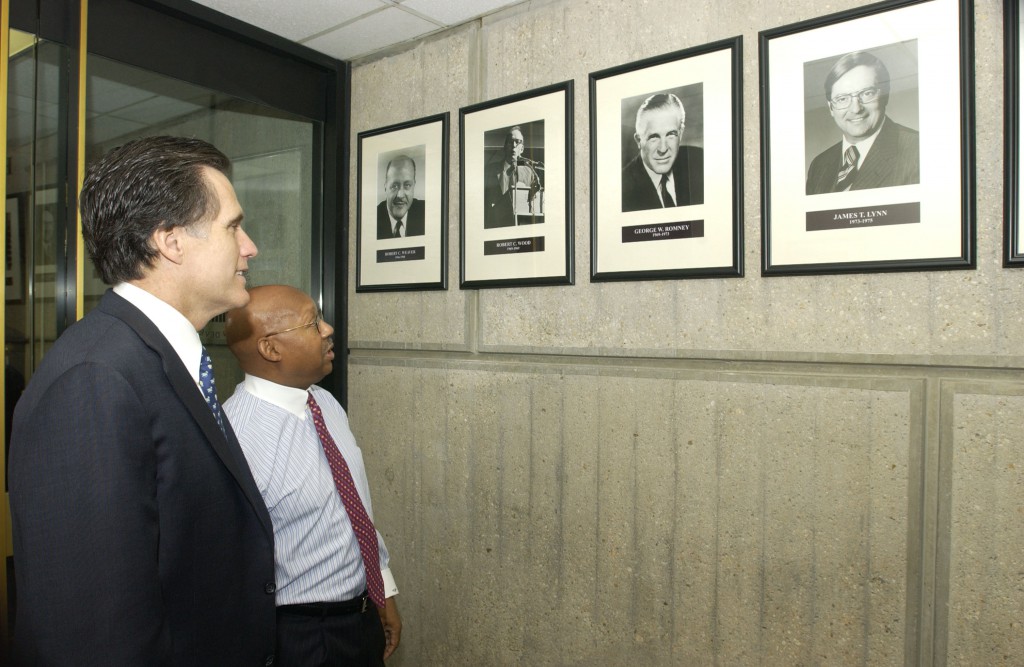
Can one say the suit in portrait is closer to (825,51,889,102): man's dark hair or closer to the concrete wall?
the concrete wall

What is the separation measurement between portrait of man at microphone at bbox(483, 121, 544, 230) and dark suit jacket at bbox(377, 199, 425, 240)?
36 cm

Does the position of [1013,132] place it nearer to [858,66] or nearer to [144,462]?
[858,66]

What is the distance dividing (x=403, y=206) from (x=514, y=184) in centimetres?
61

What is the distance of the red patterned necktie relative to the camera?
76.8 inches

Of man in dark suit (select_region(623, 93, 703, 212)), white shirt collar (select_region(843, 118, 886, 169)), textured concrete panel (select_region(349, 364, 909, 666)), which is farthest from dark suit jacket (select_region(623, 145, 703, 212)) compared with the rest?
textured concrete panel (select_region(349, 364, 909, 666))

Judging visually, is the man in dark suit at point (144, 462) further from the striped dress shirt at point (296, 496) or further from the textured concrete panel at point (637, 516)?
the textured concrete panel at point (637, 516)

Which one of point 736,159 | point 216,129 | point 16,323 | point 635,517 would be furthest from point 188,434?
point 216,129

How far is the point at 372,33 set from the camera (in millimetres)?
2980

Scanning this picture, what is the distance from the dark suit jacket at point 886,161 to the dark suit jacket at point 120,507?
176 cm

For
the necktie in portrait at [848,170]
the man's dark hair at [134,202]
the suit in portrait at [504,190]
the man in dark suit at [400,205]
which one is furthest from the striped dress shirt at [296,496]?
the necktie in portrait at [848,170]

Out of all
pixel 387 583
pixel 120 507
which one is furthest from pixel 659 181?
pixel 120 507

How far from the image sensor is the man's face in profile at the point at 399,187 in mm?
3076

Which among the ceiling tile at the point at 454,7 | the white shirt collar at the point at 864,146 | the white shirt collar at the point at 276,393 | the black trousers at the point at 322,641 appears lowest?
the black trousers at the point at 322,641

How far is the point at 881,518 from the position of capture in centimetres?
197
